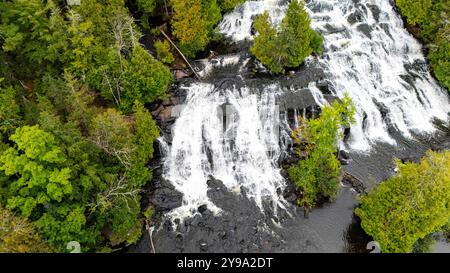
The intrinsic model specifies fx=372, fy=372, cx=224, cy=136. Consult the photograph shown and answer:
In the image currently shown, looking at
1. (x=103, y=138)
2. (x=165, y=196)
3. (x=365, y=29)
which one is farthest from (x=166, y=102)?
(x=365, y=29)

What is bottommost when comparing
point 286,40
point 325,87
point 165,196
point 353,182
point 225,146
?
point 165,196

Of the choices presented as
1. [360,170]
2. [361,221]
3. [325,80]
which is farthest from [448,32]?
[361,221]

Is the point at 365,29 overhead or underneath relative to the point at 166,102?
overhead

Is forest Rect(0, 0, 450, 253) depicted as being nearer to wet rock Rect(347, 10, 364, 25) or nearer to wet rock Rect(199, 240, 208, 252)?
wet rock Rect(199, 240, 208, 252)

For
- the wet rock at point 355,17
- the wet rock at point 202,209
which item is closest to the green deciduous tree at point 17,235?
the wet rock at point 202,209

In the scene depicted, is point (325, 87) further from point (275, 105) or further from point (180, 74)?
point (180, 74)

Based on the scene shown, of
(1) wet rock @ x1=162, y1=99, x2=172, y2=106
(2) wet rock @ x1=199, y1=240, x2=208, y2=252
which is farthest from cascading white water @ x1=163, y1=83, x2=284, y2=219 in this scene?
(2) wet rock @ x1=199, y1=240, x2=208, y2=252

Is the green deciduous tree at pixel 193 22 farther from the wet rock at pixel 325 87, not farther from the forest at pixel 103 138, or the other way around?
the wet rock at pixel 325 87
